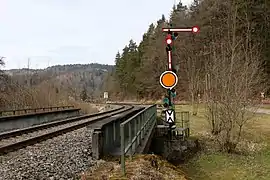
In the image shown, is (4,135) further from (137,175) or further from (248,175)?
(248,175)

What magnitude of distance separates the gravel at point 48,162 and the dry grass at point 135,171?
39 centimetres

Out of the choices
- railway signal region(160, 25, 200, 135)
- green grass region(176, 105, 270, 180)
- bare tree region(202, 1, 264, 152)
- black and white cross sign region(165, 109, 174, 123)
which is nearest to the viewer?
railway signal region(160, 25, 200, 135)

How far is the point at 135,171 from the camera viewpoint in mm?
8031

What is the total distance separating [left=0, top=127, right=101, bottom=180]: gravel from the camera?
24.3 feet

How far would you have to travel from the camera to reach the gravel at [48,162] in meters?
7.40

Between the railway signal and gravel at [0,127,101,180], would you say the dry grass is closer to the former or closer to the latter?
gravel at [0,127,101,180]

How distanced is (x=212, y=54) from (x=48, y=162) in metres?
19.7

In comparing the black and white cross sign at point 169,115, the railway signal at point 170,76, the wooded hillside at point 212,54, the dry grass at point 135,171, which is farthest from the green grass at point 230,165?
the dry grass at point 135,171

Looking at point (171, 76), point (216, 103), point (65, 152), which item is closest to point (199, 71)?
point (216, 103)

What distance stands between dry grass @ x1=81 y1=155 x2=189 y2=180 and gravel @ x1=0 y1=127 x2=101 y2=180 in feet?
1.26

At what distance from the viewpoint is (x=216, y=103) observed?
852 inches

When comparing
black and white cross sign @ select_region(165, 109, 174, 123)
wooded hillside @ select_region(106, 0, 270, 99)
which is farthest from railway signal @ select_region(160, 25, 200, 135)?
wooded hillside @ select_region(106, 0, 270, 99)

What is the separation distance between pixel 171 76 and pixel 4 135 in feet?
21.9

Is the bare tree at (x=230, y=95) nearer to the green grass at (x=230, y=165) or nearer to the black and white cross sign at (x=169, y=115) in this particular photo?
the green grass at (x=230, y=165)
